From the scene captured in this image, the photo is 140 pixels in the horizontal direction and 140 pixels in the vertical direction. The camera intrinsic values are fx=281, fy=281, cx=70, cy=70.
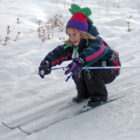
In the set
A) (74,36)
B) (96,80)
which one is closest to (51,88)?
(96,80)

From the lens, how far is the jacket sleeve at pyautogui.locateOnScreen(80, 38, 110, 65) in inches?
97.9

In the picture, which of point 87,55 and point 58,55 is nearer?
point 87,55

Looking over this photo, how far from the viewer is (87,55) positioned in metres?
2.48

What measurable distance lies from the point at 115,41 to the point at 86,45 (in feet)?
6.63

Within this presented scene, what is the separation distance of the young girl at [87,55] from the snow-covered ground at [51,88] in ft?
0.67

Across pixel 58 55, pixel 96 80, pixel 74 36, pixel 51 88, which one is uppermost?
→ pixel 74 36

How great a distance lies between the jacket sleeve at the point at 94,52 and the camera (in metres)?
2.49

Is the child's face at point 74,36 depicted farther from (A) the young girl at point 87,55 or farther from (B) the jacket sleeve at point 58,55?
(B) the jacket sleeve at point 58,55

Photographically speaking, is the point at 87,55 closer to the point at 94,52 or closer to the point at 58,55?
the point at 94,52

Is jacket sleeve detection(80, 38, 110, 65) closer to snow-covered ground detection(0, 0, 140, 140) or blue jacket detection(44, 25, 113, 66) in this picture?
blue jacket detection(44, 25, 113, 66)

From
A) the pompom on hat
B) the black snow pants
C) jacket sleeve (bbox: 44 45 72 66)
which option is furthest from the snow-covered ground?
the pompom on hat

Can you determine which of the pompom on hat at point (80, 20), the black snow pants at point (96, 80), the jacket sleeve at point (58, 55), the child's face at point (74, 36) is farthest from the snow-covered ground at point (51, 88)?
the pompom on hat at point (80, 20)

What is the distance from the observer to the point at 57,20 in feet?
17.5

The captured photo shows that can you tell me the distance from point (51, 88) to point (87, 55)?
0.98 metres
